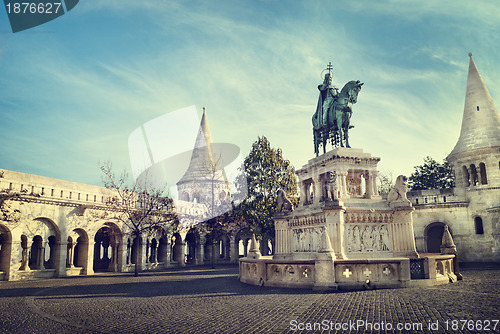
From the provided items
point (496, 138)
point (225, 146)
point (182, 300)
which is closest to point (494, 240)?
point (496, 138)

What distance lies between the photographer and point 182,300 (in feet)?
35.9

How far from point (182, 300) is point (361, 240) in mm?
7253

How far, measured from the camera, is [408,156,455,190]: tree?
41.5m

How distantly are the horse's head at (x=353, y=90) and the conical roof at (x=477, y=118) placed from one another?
59.6ft

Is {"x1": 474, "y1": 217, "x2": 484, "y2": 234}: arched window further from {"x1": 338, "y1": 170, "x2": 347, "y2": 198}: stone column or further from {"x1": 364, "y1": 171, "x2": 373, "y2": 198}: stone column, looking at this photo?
{"x1": 338, "y1": 170, "x2": 347, "y2": 198}: stone column

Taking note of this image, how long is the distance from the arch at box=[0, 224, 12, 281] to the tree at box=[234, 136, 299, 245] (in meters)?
16.2

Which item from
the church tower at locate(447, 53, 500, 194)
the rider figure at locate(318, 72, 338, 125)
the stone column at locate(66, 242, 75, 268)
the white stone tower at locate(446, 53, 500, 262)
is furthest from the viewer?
the church tower at locate(447, 53, 500, 194)

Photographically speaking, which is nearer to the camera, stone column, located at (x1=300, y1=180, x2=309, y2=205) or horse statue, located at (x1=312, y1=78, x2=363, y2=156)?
horse statue, located at (x1=312, y1=78, x2=363, y2=156)

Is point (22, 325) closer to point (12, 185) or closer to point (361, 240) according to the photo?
point (361, 240)

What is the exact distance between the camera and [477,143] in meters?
29.8

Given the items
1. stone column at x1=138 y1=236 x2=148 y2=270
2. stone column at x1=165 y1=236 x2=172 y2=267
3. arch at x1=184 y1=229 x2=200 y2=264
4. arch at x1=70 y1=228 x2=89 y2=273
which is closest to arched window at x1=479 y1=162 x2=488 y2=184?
arch at x1=184 y1=229 x2=200 y2=264

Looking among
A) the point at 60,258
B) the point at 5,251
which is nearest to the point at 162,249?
the point at 60,258

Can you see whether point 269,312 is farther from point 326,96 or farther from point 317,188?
point 326,96

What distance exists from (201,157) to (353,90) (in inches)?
1364
